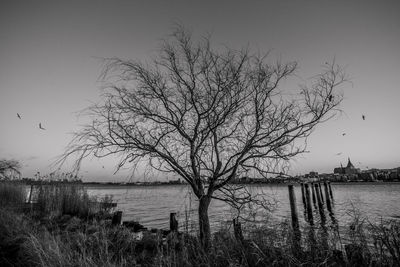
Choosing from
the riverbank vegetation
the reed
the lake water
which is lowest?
the lake water

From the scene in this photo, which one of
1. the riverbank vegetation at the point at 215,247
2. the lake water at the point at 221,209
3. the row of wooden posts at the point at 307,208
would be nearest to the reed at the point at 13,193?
the riverbank vegetation at the point at 215,247

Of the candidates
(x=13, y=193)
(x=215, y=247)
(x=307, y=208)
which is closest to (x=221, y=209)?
(x=307, y=208)

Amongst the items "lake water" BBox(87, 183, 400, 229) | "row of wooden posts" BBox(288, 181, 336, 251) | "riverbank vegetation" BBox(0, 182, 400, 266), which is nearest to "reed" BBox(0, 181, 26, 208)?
"riverbank vegetation" BBox(0, 182, 400, 266)

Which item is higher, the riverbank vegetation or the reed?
the reed

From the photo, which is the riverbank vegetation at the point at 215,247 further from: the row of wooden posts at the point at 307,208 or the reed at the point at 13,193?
the reed at the point at 13,193

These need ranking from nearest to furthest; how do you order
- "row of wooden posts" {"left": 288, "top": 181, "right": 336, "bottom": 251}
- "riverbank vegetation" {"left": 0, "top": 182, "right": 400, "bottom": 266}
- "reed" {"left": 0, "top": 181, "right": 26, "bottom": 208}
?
1. "riverbank vegetation" {"left": 0, "top": 182, "right": 400, "bottom": 266}
2. "row of wooden posts" {"left": 288, "top": 181, "right": 336, "bottom": 251}
3. "reed" {"left": 0, "top": 181, "right": 26, "bottom": 208}

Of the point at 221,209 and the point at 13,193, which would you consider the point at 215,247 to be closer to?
the point at 13,193

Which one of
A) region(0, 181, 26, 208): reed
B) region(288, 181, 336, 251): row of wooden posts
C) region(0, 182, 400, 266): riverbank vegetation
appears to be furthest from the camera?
region(0, 181, 26, 208): reed

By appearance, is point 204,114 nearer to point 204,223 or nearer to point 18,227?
point 204,223

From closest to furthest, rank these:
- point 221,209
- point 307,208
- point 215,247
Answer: point 215,247, point 307,208, point 221,209

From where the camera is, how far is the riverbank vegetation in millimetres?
4034

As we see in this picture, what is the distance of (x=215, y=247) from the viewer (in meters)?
5.07

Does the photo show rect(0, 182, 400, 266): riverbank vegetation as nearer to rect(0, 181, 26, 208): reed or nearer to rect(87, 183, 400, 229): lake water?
rect(87, 183, 400, 229): lake water

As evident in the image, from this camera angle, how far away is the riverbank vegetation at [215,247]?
4.03m
